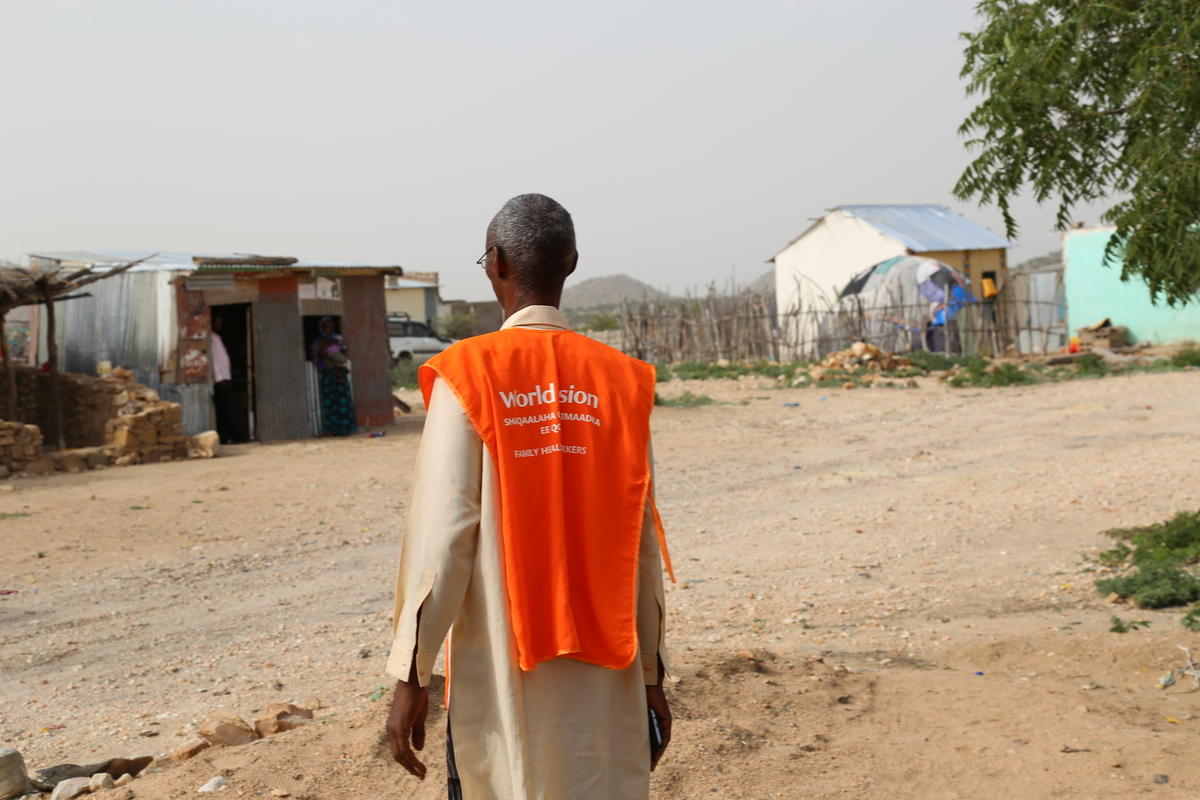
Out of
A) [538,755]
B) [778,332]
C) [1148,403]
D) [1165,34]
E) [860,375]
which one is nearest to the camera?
[538,755]

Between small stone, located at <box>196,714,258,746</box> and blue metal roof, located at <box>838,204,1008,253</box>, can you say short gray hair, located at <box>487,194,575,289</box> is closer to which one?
small stone, located at <box>196,714,258,746</box>

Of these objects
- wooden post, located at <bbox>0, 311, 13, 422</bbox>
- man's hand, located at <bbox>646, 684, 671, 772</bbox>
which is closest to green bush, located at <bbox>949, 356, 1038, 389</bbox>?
wooden post, located at <bbox>0, 311, 13, 422</bbox>

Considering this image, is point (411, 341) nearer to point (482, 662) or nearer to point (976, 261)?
point (976, 261)

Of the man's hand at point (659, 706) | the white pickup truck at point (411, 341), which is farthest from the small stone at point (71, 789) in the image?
the white pickup truck at point (411, 341)

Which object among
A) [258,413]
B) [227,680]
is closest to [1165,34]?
[227,680]

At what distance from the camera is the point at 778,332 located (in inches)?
1013

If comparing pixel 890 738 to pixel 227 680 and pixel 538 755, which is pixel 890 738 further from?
pixel 227 680

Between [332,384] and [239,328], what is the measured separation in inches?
63.0

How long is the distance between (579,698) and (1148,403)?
14990 mm

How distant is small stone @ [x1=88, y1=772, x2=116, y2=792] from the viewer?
3637 millimetres

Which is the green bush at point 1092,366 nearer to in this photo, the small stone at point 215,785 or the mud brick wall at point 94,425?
the mud brick wall at point 94,425

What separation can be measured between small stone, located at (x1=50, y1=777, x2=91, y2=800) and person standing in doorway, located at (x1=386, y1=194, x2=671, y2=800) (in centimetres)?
197

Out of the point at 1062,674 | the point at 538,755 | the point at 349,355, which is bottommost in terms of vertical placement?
the point at 1062,674

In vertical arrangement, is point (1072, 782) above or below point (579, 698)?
below
